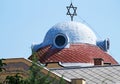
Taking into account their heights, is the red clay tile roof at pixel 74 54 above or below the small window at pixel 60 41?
below

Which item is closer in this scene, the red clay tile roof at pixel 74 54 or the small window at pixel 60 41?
the red clay tile roof at pixel 74 54

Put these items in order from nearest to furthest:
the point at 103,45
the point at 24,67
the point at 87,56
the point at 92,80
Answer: the point at 24,67 → the point at 92,80 → the point at 87,56 → the point at 103,45

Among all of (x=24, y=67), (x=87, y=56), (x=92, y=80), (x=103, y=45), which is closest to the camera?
(x=24, y=67)

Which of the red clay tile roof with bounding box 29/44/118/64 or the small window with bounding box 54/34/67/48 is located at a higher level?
the small window with bounding box 54/34/67/48

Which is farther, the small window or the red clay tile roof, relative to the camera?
the small window

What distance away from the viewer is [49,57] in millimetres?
44125

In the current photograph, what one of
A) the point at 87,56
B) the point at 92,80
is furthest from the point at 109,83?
the point at 87,56

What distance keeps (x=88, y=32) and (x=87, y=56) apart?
2.48 meters

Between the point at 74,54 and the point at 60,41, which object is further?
the point at 60,41

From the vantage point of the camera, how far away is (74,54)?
143 ft

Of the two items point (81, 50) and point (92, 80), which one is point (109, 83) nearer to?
point (92, 80)

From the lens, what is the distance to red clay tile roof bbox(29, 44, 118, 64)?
43.1 meters

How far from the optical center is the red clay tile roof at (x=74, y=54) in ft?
141

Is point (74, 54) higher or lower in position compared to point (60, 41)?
lower
